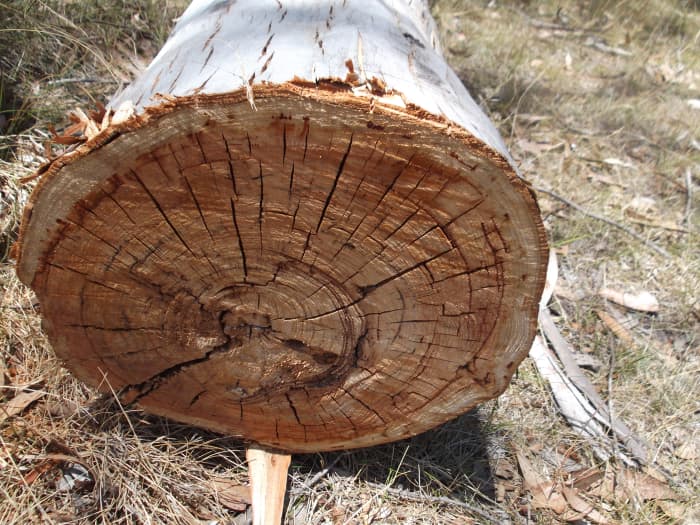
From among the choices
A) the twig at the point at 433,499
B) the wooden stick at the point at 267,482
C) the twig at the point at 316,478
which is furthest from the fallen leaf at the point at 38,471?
the twig at the point at 433,499

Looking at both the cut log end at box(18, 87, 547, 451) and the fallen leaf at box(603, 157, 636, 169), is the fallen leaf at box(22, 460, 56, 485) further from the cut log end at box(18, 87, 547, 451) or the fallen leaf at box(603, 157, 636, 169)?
the fallen leaf at box(603, 157, 636, 169)

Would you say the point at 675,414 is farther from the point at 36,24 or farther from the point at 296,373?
the point at 36,24

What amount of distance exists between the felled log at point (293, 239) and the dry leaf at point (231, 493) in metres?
0.17

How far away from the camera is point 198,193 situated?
1.29 metres

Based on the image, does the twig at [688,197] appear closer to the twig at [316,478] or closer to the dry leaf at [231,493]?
the twig at [316,478]

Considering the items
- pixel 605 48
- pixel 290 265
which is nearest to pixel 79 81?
pixel 290 265

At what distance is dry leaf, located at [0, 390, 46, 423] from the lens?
71.1 inches

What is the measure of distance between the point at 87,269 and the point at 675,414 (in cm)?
241

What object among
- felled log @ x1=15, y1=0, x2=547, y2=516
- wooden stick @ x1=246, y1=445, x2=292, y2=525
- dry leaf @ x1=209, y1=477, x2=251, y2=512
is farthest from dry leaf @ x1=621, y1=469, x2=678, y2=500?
dry leaf @ x1=209, y1=477, x2=251, y2=512

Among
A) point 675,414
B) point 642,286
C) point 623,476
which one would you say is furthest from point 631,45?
point 623,476

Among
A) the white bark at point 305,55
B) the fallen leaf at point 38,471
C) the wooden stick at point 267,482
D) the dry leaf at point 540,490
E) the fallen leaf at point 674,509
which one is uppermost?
the white bark at point 305,55

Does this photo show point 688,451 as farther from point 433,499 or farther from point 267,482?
point 267,482

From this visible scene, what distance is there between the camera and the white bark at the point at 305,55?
50.5 inches

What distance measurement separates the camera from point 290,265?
4.69 feet
